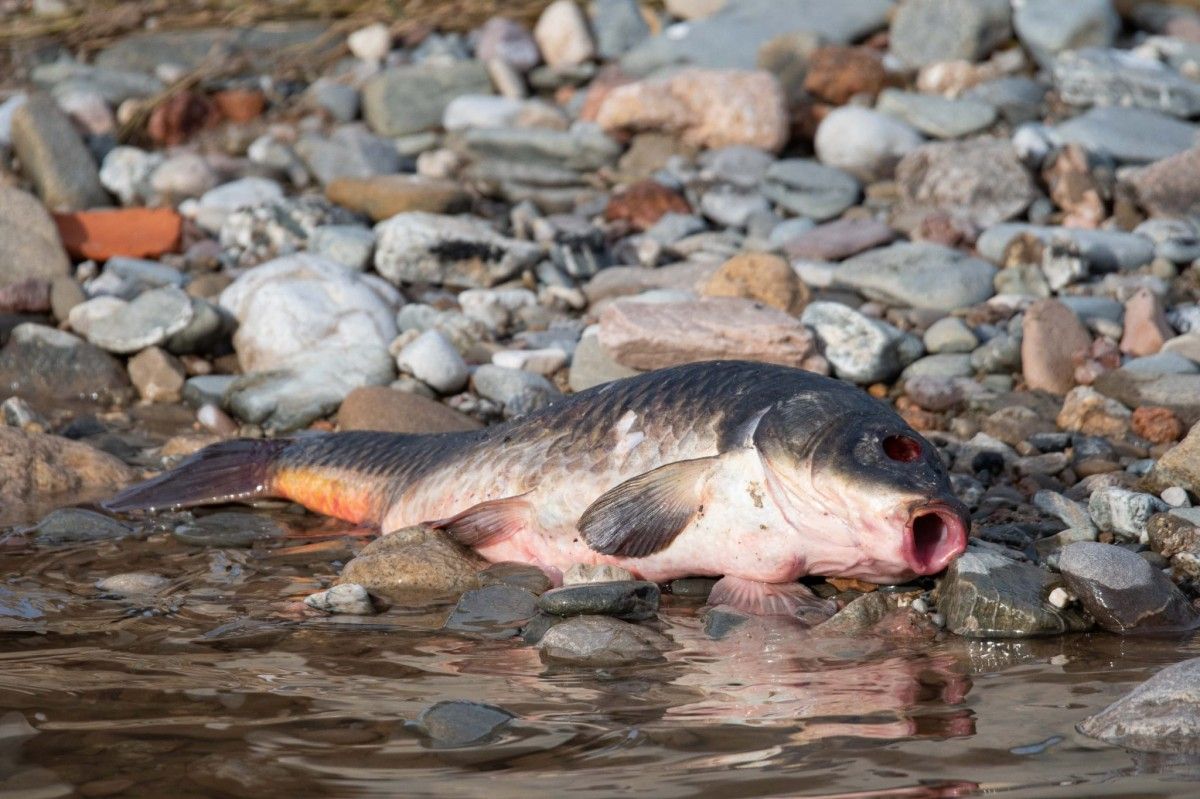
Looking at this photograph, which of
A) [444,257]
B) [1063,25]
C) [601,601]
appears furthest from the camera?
[1063,25]

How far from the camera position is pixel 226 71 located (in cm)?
1373

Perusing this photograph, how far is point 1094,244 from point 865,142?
7.75 ft

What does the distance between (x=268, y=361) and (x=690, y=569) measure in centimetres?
416

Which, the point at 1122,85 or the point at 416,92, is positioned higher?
the point at 416,92

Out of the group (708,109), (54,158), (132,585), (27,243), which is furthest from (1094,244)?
(54,158)

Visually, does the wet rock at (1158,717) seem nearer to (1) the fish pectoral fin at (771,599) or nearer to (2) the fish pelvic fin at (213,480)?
(1) the fish pectoral fin at (771,599)

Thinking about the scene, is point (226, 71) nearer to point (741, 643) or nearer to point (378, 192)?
point (378, 192)

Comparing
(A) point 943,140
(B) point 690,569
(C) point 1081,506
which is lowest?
(A) point 943,140

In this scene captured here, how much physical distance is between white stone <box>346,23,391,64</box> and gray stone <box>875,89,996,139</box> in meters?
4.81

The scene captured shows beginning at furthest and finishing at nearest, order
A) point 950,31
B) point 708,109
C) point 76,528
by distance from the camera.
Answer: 1. point 950,31
2. point 708,109
3. point 76,528

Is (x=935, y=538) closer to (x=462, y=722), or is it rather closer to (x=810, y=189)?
(x=462, y=722)

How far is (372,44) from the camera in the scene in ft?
45.8

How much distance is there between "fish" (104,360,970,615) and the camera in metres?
4.74

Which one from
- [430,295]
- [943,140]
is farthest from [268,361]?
[943,140]
